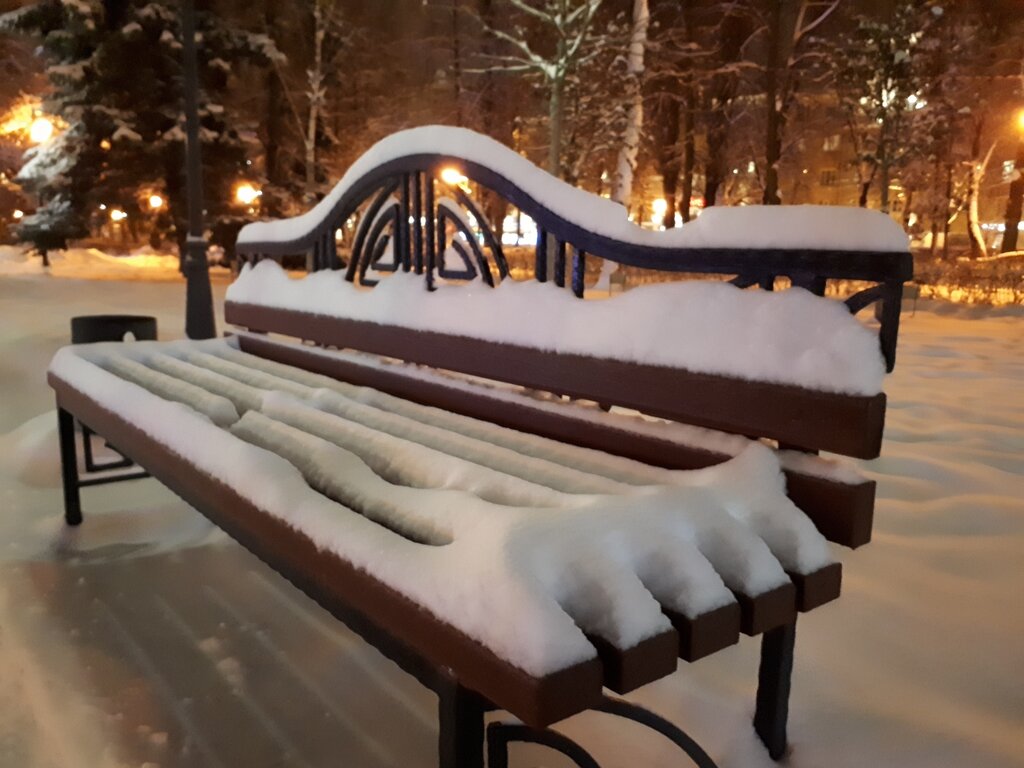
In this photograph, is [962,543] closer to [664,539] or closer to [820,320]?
[820,320]

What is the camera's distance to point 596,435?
7.73ft

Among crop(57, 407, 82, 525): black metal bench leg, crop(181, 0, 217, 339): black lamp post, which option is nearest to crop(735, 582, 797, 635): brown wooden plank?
crop(57, 407, 82, 525): black metal bench leg

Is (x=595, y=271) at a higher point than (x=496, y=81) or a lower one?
lower

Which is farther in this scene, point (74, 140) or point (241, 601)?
point (74, 140)

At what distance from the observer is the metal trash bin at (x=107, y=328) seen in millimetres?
5070

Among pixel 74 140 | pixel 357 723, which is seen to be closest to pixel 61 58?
pixel 74 140

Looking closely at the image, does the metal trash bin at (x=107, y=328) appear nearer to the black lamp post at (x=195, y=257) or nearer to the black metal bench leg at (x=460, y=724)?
the black lamp post at (x=195, y=257)

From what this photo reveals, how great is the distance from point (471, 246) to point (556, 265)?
0.59 m

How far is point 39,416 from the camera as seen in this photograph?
542cm

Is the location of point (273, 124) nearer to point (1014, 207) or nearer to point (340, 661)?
point (340, 661)

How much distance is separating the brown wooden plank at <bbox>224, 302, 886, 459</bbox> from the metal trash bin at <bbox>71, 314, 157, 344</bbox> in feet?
8.24

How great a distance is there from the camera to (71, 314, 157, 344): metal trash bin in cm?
507

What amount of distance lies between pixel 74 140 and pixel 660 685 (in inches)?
693

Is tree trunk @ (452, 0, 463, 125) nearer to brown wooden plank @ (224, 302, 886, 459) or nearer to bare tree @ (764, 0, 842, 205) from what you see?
bare tree @ (764, 0, 842, 205)
